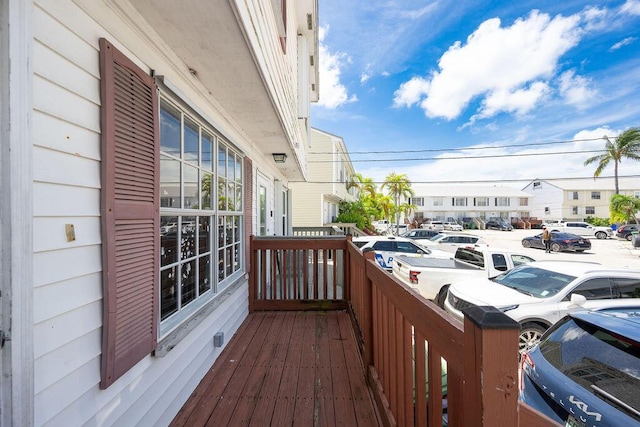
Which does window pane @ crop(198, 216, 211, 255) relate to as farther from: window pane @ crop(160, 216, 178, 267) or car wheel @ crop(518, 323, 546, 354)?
car wheel @ crop(518, 323, 546, 354)

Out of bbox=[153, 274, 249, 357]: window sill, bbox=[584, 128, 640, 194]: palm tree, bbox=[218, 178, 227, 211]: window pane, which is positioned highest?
bbox=[584, 128, 640, 194]: palm tree

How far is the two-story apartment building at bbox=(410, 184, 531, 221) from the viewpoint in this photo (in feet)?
143

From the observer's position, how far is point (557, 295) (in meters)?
3.85

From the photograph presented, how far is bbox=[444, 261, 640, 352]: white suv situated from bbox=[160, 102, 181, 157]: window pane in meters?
3.76

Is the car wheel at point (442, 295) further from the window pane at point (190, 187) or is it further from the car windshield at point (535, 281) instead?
the window pane at point (190, 187)

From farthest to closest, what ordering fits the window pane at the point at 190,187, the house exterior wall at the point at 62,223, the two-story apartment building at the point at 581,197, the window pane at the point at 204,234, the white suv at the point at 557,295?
the two-story apartment building at the point at 581,197, the white suv at the point at 557,295, the window pane at the point at 204,234, the window pane at the point at 190,187, the house exterior wall at the point at 62,223

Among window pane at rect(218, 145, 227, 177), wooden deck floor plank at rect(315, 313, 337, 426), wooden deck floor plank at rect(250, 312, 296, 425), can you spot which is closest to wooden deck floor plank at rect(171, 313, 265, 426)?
wooden deck floor plank at rect(250, 312, 296, 425)

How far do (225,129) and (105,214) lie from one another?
1964mm

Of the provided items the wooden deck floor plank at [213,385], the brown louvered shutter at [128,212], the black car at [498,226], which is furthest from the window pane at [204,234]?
the black car at [498,226]

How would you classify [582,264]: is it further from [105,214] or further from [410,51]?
[410,51]

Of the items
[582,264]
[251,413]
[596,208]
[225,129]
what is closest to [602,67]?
[582,264]

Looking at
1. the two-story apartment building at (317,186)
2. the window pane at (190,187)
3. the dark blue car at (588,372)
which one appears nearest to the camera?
the dark blue car at (588,372)

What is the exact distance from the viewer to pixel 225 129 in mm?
3135

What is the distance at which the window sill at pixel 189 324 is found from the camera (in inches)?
74.4
